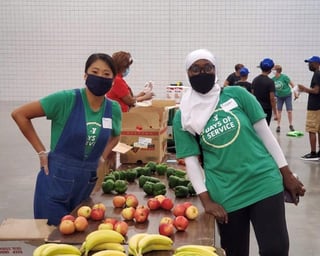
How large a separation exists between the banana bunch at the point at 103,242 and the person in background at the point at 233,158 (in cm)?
47

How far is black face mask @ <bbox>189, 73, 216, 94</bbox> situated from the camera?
7.07 feet

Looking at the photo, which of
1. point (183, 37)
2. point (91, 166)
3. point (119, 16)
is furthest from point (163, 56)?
point (91, 166)

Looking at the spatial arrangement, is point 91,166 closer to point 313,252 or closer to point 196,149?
point 196,149

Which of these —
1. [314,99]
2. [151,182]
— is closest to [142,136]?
[151,182]

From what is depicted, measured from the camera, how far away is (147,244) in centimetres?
181

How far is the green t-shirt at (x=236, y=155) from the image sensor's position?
2.10m

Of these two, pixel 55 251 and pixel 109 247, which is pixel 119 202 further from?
pixel 55 251

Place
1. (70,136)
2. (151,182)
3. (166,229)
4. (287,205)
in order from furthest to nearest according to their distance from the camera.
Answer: (287,205) < (151,182) < (70,136) < (166,229)

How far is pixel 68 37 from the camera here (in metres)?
11.4

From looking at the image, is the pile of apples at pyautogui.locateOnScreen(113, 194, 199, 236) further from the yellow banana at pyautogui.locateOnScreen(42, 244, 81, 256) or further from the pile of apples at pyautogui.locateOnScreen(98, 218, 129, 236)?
the yellow banana at pyautogui.locateOnScreen(42, 244, 81, 256)

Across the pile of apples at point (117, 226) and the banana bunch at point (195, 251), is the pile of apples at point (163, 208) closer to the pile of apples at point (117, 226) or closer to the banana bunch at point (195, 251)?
the pile of apples at point (117, 226)

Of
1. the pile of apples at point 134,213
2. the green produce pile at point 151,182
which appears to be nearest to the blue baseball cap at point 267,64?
the green produce pile at point 151,182

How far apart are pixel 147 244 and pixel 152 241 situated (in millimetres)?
29

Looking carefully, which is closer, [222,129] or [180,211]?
[222,129]
